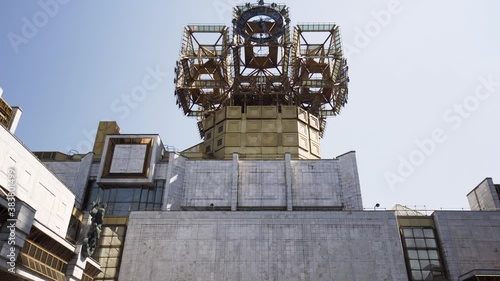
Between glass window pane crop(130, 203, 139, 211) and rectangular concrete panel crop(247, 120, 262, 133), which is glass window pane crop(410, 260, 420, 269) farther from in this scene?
glass window pane crop(130, 203, 139, 211)

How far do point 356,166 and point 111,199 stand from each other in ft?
102

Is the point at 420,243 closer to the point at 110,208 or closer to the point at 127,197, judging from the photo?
the point at 127,197

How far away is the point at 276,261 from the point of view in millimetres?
41531

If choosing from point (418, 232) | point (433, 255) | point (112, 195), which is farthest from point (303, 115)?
point (112, 195)

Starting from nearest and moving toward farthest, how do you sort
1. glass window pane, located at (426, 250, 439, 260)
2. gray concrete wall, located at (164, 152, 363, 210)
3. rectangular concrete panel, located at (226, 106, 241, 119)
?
1. glass window pane, located at (426, 250, 439, 260)
2. gray concrete wall, located at (164, 152, 363, 210)
3. rectangular concrete panel, located at (226, 106, 241, 119)

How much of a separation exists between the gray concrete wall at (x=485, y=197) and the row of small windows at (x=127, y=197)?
4172cm

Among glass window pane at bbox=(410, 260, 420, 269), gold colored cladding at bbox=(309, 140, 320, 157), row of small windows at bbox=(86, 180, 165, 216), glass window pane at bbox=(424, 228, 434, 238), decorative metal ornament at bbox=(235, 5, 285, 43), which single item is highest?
decorative metal ornament at bbox=(235, 5, 285, 43)

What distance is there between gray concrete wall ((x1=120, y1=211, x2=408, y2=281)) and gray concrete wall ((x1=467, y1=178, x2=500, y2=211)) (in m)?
16.3

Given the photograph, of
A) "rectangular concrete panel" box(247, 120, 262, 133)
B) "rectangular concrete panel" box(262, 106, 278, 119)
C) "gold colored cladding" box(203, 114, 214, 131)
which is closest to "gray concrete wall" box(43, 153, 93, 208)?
"gold colored cladding" box(203, 114, 214, 131)

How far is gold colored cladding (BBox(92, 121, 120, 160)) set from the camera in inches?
2228

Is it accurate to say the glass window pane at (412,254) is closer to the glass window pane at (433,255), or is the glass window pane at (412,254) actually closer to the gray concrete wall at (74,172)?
the glass window pane at (433,255)

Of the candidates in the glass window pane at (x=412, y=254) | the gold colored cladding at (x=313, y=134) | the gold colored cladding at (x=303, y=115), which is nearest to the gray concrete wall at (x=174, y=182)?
the gold colored cladding at (x=303, y=115)

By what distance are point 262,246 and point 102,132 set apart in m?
31.1

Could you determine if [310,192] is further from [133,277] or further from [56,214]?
[56,214]
